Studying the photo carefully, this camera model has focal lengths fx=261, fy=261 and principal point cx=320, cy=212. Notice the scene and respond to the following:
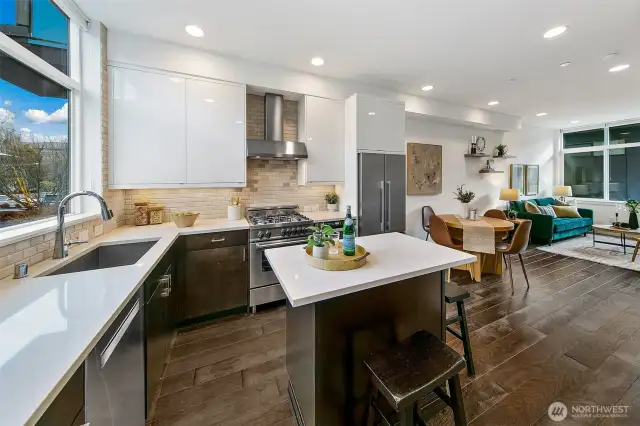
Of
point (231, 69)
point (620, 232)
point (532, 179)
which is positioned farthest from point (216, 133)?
point (532, 179)

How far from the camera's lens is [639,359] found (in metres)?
2.07

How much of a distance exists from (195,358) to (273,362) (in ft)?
2.11

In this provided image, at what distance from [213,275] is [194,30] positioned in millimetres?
2372

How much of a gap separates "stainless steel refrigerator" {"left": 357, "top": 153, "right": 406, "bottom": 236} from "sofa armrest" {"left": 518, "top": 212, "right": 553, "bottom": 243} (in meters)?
3.82

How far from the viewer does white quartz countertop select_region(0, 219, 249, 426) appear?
610 millimetres

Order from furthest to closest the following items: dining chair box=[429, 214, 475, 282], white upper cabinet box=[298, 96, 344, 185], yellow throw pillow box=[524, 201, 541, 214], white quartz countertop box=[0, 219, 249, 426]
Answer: yellow throw pillow box=[524, 201, 541, 214], dining chair box=[429, 214, 475, 282], white upper cabinet box=[298, 96, 344, 185], white quartz countertop box=[0, 219, 249, 426]

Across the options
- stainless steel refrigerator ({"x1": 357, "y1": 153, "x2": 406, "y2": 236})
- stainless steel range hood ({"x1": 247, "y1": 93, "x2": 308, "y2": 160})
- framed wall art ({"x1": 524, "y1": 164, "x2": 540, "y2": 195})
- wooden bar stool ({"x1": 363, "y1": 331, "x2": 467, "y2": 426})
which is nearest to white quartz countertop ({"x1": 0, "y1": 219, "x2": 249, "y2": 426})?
wooden bar stool ({"x1": 363, "y1": 331, "x2": 467, "y2": 426})

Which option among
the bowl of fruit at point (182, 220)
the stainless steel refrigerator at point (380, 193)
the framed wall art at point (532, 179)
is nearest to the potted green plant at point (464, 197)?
the stainless steel refrigerator at point (380, 193)

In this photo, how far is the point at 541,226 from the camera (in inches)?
219

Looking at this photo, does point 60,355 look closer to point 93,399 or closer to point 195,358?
point 93,399

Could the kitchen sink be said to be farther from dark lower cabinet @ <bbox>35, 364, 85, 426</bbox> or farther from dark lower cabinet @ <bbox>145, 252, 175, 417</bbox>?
dark lower cabinet @ <bbox>35, 364, 85, 426</bbox>

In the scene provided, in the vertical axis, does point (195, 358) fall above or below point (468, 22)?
below

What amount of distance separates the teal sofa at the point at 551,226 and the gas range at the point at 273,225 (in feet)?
17.6

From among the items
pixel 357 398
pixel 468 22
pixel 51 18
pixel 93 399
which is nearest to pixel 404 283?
pixel 357 398
